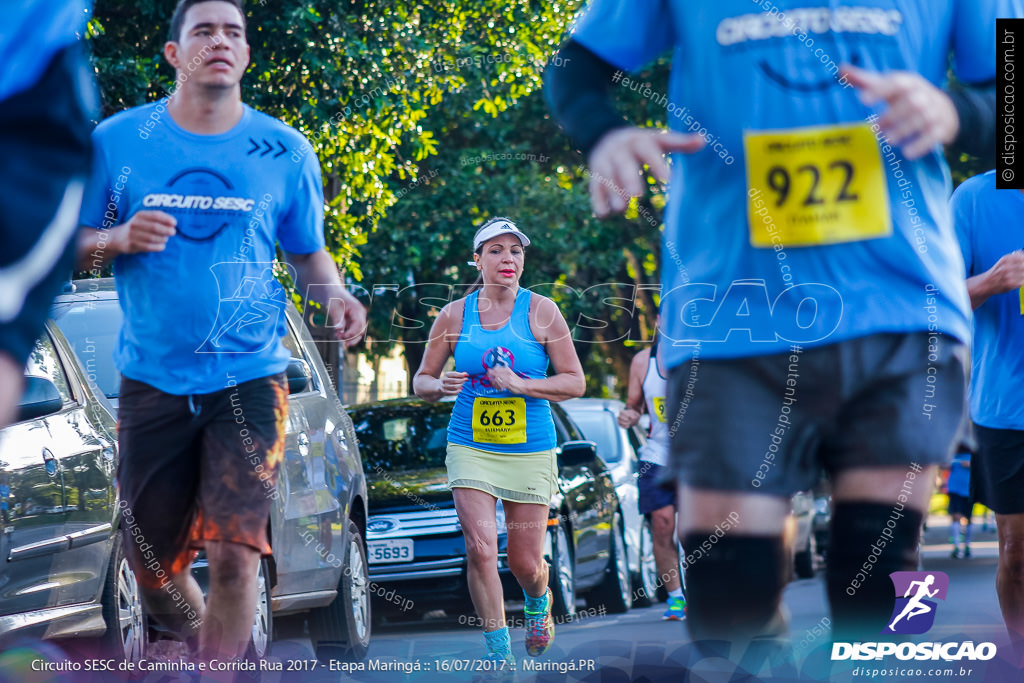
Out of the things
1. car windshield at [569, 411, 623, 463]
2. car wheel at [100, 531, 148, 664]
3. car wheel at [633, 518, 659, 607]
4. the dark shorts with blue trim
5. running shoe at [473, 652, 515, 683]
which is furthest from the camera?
car wheel at [633, 518, 659, 607]

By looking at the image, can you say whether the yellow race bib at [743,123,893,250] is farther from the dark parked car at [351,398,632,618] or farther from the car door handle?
the dark parked car at [351,398,632,618]

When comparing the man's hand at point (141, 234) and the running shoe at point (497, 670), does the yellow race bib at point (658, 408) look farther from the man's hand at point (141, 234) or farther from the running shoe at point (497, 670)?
the man's hand at point (141, 234)

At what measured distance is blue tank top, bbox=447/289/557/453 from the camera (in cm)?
703

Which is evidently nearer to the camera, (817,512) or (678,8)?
(678,8)

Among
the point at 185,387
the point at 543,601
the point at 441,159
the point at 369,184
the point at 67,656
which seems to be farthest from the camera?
the point at 441,159

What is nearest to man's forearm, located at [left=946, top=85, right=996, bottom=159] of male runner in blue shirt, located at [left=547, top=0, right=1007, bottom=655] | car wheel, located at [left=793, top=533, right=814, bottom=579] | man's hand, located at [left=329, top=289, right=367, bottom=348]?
male runner in blue shirt, located at [left=547, top=0, right=1007, bottom=655]

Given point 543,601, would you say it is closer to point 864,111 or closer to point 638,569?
point 864,111

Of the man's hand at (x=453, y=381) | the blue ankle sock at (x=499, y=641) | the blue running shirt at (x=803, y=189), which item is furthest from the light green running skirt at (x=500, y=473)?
the blue running shirt at (x=803, y=189)

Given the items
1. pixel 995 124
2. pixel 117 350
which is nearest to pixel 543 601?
pixel 117 350

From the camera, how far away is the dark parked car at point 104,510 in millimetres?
5578

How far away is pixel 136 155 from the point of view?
4.54m

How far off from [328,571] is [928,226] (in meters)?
5.20

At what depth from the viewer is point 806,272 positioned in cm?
293

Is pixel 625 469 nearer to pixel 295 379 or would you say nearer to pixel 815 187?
pixel 295 379
